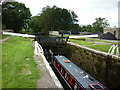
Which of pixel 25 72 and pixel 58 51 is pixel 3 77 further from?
pixel 58 51

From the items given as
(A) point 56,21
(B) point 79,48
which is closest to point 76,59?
(B) point 79,48

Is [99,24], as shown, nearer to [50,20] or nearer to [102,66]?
[50,20]

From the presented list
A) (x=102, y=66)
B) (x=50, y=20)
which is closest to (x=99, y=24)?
(x=50, y=20)

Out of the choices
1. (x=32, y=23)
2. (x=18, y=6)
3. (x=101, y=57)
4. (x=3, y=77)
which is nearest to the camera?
(x=3, y=77)

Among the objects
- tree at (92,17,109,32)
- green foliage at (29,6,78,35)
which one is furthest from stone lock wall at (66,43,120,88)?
tree at (92,17,109,32)

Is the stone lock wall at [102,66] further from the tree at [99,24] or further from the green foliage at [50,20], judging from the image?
the tree at [99,24]

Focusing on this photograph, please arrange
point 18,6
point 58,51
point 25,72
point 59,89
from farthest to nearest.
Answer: point 18,6, point 58,51, point 25,72, point 59,89

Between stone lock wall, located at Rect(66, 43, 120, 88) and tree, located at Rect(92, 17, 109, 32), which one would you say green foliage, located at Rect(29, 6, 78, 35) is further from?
stone lock wall, located at Rect(66, 43, 120, 88)

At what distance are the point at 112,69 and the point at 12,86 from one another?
642 cm

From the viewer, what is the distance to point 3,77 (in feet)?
13.3

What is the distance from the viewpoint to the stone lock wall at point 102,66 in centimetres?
699

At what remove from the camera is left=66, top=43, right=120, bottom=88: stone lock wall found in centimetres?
699

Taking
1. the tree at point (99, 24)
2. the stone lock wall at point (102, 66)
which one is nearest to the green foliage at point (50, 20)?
the tree at point (99, 24)

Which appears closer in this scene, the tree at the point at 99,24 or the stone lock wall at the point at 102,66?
the stone lock wall at the point at 102,66
